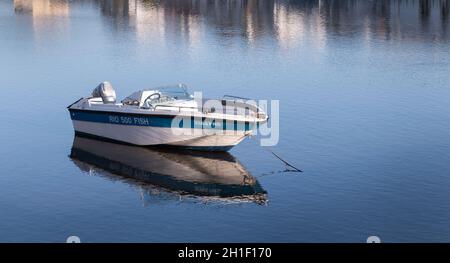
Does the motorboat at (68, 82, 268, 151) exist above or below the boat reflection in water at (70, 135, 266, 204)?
above

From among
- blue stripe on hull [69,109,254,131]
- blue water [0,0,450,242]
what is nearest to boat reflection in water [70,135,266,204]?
blue water [0,0,450,242]

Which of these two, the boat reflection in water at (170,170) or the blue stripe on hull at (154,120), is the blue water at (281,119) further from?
the blue stripe on hull at (154,120)

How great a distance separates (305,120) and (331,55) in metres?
30.7

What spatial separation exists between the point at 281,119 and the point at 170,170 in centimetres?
1309

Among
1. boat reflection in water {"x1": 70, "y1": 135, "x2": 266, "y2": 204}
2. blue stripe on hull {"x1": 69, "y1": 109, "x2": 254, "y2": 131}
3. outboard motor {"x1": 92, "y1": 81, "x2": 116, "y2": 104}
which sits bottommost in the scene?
boat reflection in water {"x1": 70, "y1": 135, "x2": 266, "y2": 204}

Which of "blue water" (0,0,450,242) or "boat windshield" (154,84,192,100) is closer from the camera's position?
"blue water" (0,0,450,242)

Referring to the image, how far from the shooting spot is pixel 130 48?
94.2m

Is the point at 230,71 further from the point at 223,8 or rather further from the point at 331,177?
the point at 223,8

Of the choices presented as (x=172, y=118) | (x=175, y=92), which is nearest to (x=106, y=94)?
(x=175, y=92)

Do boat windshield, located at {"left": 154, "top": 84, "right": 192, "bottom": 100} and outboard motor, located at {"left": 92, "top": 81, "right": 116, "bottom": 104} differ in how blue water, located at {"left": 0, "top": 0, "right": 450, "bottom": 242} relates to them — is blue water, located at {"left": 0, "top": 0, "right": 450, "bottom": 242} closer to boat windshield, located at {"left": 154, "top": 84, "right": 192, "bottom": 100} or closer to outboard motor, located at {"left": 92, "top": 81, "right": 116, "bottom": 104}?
outboard motor, located at {"left": 92, "top": 81, "right": 116, "bottom": 104}

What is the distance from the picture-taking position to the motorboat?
50.5m

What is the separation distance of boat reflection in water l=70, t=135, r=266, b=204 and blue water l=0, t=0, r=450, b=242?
1.99 feet

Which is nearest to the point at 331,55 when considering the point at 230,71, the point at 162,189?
the point at 230,71

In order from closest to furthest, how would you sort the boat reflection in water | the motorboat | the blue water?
the blue water
the boat reflection in water
the motorboat
